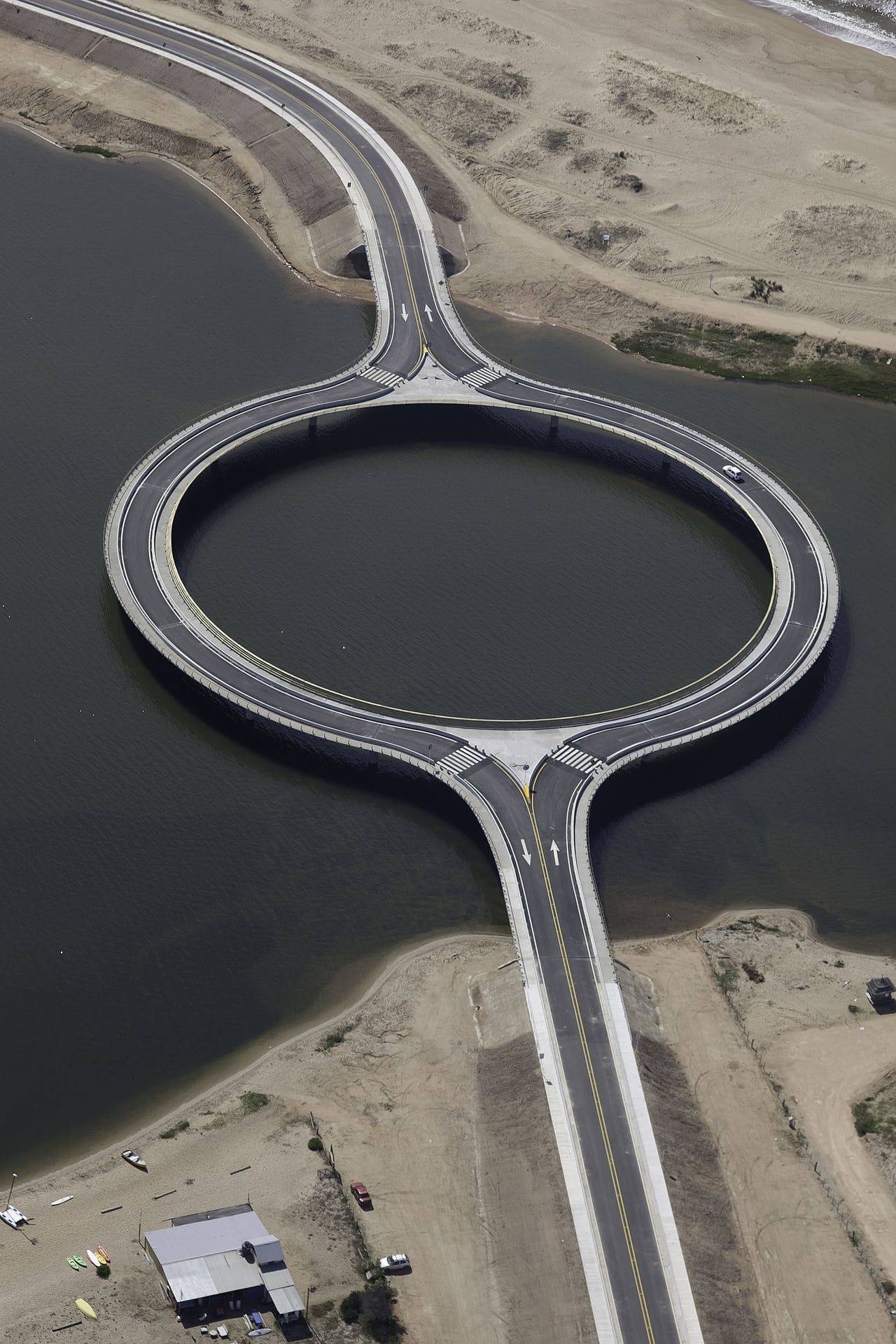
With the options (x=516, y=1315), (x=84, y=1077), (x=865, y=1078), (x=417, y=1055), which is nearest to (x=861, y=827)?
(x=865, y=1078)

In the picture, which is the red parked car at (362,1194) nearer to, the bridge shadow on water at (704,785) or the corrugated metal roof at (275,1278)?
the corrugated metal roof at (275,1278)

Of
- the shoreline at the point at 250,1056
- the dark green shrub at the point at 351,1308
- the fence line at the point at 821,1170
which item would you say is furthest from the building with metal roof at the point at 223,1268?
the fence line at the point at 821,1170

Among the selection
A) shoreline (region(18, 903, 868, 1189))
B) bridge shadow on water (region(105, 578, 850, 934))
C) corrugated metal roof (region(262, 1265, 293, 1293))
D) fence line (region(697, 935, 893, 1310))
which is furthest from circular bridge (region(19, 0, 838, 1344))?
corrugated metal roof (region(262, 1265, 293, 1293))

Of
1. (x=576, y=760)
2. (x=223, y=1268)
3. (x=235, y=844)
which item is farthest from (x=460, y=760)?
(x=223, y=1268)

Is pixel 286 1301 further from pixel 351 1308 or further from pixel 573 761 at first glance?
pixel 573 761

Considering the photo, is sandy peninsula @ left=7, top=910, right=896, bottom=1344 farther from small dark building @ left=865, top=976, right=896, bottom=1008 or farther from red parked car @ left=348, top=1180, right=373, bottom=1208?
small dark building @ left=865, top=976, right=896, bottom=1008
